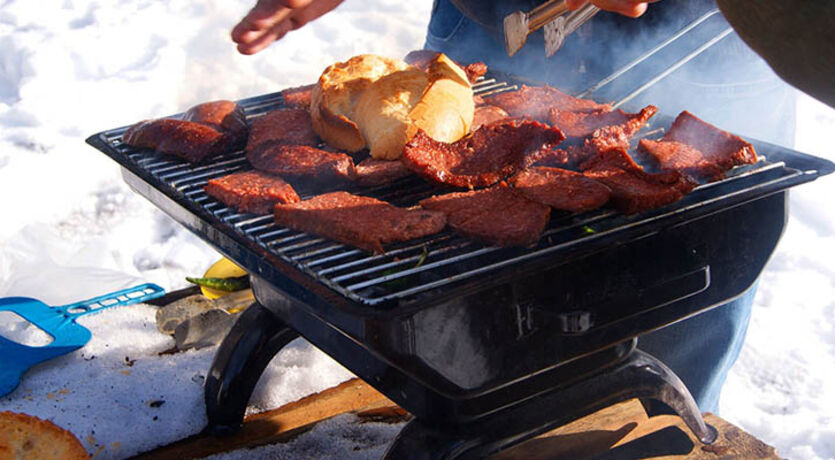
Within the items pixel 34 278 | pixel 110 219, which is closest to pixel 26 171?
pixel 110 219

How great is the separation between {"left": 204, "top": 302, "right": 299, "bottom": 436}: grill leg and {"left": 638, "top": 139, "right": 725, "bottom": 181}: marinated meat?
1385 mm

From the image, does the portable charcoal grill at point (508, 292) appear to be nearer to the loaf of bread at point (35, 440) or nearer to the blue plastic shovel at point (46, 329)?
the loaf of bread at point (35, 440)

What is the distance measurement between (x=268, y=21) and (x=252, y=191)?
0.54 m

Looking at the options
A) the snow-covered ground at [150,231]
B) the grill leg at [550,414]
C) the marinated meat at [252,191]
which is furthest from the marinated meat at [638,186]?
the snow-covered ground at [150,231]

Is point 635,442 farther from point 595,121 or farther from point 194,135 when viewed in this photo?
point 194,135

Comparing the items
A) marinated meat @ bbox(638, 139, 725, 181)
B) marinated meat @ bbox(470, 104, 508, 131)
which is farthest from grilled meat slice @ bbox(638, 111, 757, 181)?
marinated meat @ bbox(470, 104, 508, 131)

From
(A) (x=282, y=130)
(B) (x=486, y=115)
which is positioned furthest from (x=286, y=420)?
(B) (x=486, y=115)

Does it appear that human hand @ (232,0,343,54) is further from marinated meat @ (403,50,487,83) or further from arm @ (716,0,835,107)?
arm @ (716,0,835,107)

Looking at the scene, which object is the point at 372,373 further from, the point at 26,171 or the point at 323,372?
the point at 26,171

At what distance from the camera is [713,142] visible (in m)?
2.27

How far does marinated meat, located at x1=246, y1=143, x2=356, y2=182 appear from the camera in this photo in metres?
2.27

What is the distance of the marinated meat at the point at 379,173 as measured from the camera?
2.26 m

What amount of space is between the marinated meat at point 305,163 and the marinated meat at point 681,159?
0.85m

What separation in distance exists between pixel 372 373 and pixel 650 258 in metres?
0.80
